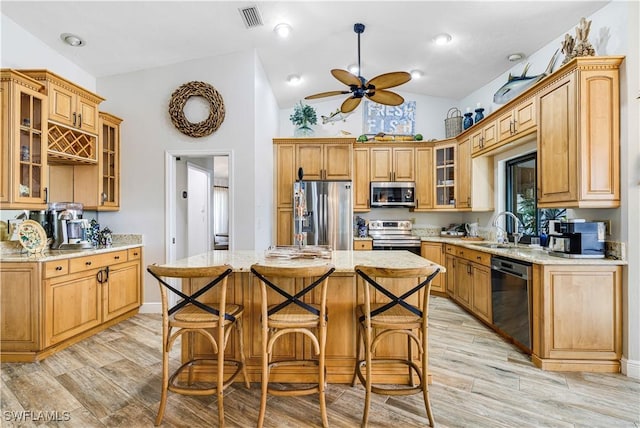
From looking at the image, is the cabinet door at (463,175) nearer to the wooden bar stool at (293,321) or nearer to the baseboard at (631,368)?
the baseboard at (631,368)

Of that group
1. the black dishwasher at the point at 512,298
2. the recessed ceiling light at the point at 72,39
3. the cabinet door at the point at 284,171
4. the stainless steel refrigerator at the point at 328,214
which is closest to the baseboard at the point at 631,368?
the black dishwasher at the point at 512,298

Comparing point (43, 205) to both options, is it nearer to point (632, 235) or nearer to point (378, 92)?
point (378, 92)

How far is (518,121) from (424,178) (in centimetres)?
204

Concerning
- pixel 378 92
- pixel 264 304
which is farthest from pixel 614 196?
pixel 264 304

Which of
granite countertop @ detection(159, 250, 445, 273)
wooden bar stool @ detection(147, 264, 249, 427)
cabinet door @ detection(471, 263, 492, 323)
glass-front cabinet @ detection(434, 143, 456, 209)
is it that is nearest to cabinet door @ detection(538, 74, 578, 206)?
cabinet door @ detection(471, 263, 492, 323)

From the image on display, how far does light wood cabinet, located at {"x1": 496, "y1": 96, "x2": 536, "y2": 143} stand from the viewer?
3.18 m

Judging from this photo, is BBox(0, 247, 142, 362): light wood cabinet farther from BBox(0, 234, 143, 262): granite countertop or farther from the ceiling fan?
the ceiling fan

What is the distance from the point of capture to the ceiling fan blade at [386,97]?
10.2ft

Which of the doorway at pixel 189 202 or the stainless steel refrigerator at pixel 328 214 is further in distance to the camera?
the stainless steel refrigerator at pixel 328 214

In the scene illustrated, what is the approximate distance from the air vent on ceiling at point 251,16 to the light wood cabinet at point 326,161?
2080 mm

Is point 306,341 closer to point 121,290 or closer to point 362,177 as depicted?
point 121,290

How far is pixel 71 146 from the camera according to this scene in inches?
134

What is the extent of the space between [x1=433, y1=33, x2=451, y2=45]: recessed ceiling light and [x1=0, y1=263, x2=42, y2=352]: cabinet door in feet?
15.1

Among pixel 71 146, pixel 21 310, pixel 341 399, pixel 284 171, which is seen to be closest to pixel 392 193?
pixel 284 171
